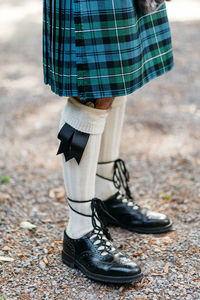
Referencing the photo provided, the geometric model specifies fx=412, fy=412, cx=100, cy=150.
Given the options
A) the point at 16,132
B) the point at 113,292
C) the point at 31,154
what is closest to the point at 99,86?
the point at 113,292

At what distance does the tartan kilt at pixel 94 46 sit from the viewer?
3.98ft

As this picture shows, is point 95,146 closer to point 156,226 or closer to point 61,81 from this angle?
point 61,81

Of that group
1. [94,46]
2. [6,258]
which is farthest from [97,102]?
[6,258]

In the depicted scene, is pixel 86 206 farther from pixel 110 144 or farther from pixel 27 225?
pixel 27 225

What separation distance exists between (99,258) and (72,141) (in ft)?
1.40

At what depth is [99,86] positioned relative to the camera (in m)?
1.26

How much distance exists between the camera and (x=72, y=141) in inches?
54.1

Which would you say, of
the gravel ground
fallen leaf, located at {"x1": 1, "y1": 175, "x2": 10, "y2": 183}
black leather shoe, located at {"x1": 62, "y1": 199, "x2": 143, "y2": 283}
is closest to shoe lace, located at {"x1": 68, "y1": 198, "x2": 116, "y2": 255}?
black leather shoe, located at {"x1": 62, "y1": 199, "x2": 143, "y2": 283}

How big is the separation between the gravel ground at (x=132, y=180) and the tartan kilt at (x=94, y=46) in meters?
0.68

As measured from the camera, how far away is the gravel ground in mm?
1455

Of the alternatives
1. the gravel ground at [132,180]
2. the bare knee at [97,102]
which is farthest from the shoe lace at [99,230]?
the bare knee at [97,102]

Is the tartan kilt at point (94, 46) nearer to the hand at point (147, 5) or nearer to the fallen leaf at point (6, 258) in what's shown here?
the hand at point (147, 5)

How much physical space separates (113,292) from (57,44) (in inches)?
33.3

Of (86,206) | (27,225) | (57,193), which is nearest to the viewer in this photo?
(86,206)
